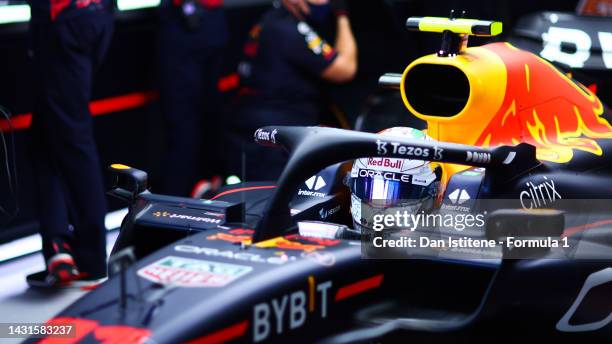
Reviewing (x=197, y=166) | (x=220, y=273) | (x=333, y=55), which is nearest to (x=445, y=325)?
(x=220, y=273)

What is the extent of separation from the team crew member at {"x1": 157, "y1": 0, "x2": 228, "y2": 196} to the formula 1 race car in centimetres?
208

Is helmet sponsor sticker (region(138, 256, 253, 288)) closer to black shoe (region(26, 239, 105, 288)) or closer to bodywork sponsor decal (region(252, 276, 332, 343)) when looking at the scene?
bodywork sponsor decal (region(252, 276, 332, 343))

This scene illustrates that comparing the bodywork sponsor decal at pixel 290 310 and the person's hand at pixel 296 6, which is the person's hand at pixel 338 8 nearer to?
the person's hand at pixel 296 6

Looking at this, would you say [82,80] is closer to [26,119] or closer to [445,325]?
[26,119]

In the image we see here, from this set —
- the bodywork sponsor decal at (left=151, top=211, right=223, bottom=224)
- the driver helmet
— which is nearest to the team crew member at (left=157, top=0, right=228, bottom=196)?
the bodywork sponsor decal at (left=151, top=211, right=223, bottom=224)

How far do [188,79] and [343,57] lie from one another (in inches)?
35.9

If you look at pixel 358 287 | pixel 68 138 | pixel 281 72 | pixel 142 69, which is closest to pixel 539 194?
pixel 358 287

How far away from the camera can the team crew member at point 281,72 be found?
20.0 feet

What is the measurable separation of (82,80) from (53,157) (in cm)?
40

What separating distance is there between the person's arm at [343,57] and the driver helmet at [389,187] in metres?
2.57

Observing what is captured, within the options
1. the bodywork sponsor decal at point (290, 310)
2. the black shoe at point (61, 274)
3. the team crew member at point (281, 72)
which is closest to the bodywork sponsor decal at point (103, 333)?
the bodywork sponsor decal at point (290, 310)

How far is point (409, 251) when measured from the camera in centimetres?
365

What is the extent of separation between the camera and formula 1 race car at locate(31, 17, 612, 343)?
3.15 meters

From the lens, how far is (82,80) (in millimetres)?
5250
